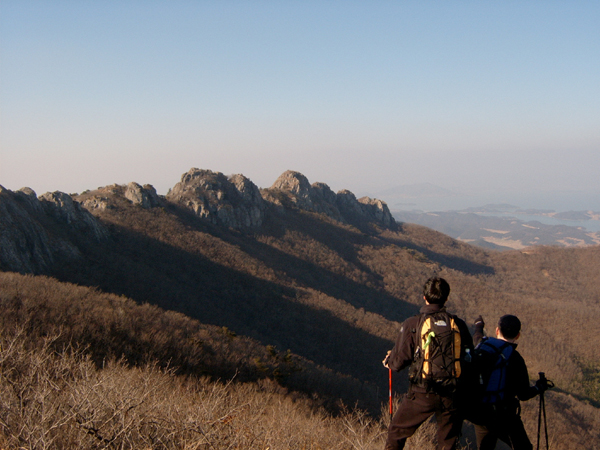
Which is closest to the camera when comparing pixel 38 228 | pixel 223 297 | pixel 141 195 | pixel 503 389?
pixel 503 389

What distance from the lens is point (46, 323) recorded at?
13.5m

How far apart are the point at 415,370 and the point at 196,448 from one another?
359 centimetres

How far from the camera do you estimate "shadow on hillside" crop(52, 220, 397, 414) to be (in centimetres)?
2983

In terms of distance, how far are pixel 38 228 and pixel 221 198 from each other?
120 feet

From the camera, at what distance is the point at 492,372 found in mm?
4422

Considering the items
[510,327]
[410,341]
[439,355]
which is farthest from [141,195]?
[510,327]

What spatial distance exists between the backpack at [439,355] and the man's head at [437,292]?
17 centimetres

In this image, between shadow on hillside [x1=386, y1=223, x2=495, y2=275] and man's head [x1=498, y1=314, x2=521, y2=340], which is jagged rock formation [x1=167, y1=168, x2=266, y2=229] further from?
man's head [x1=498, y1=314, x2=521, y2=340]

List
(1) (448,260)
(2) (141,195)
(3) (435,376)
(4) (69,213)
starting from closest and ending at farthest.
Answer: (3) (435,376)
(4) (69,213)
(2) (141,195)
(1) (448,260)

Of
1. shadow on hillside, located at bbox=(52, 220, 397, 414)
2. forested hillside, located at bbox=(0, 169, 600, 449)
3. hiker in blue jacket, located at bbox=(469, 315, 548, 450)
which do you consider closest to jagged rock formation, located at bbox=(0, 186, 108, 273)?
forested hillside, located at bbox=(0, 169, 600, 449)

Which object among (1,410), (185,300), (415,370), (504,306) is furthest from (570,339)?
(1,410)

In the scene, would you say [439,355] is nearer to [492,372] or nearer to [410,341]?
[410,341]

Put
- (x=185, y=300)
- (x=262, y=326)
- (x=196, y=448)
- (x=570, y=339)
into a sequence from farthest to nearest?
1. (x=570, y=339)
2. (x=262, y=326)
3. (x=185, y=300)
4. (x=196, y=448)

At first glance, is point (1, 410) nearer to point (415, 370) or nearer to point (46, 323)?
point (415, 370)
